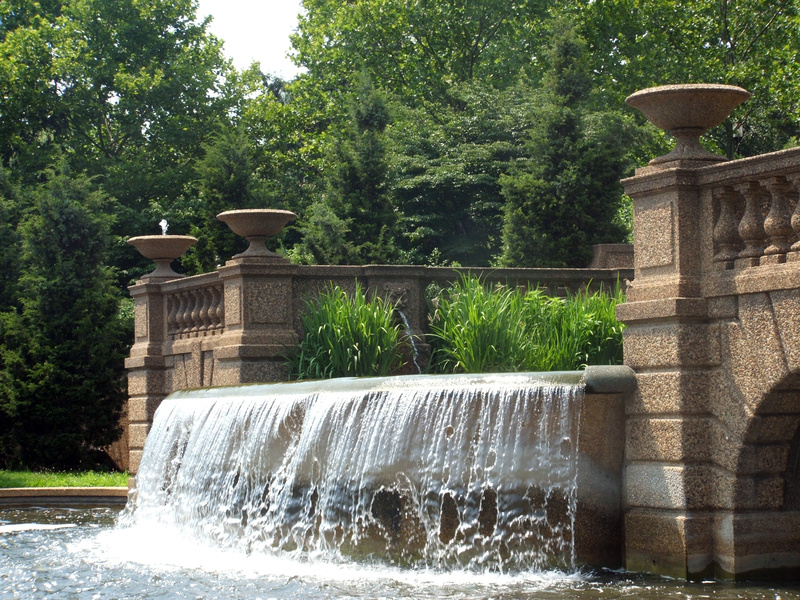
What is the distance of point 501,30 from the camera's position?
36.0 meters

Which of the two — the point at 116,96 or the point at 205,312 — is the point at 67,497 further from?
the point at 116,96

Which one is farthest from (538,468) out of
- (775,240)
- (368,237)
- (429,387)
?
(368,237)

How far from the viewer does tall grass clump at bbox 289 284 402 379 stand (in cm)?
1237

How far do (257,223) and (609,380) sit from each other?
5.54 m

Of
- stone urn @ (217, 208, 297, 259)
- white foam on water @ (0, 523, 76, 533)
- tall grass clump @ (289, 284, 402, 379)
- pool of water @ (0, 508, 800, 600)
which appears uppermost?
stone urn @ (217, 208, 297, 259)

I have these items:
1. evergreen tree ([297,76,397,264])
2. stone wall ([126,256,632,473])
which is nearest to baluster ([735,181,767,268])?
stone wall ([126,256,632,473])

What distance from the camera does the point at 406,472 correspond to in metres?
8.84

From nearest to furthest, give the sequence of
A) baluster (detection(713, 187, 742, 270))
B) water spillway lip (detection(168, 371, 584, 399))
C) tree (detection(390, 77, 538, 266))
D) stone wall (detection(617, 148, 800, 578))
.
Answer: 1. stone wall (detection(617, 148, 800, 578))
2. baluster (detection(713, 187, 742, 270))
3. water spillway lip (detection(168, 371, 584, 399))
4. tree (detection(390, 77, 538, 266))

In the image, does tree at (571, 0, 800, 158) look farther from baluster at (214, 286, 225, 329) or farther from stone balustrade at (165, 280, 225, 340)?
baluster at (214, 286, 225, 329)

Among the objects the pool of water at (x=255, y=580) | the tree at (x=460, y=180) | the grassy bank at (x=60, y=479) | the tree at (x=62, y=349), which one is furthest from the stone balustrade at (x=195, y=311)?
the tree at (x=460, y=180)

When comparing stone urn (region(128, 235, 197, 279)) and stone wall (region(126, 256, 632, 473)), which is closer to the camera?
stone wall (region(126, 256, 632, 473))

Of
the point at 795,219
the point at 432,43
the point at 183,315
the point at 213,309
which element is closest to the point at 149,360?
the point at 183,315

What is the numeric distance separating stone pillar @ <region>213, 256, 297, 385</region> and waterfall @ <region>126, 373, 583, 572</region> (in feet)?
6.42

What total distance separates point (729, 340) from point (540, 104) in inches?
725
